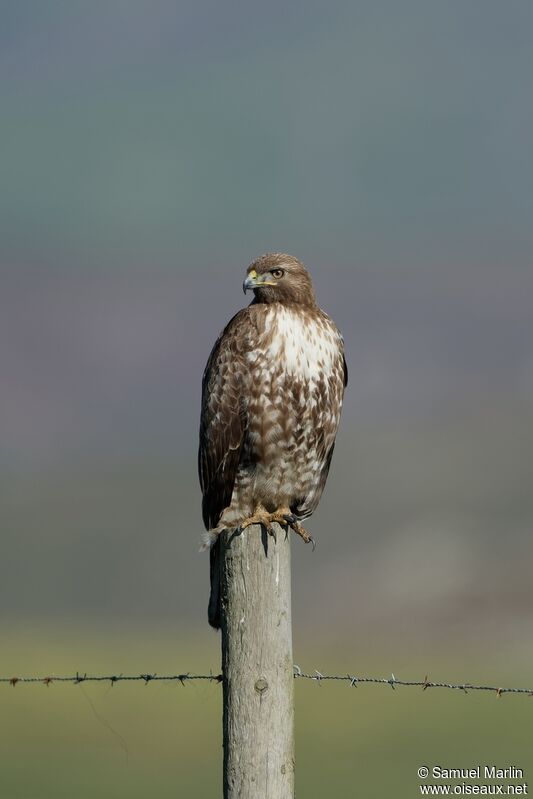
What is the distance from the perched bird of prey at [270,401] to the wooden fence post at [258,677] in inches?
76.3

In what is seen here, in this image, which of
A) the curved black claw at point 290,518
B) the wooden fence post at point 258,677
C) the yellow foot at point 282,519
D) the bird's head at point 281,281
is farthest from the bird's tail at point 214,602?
the bird's head at point 281,281

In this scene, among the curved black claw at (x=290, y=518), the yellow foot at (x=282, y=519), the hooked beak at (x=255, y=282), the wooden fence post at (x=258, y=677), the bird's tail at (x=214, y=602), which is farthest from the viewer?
the hooked beak at (x=255, y=282)

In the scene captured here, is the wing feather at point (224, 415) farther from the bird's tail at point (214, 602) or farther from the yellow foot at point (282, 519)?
the bird's tail at point (214, 602)

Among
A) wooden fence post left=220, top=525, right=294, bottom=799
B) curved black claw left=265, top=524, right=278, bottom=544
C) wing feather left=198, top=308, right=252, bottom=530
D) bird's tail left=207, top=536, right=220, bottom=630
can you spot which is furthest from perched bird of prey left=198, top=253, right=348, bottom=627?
wooden fence post left=220, top=525, right=294, bottom=799

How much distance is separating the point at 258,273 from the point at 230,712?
3.53 metres

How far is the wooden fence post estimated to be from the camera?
4.88 metres

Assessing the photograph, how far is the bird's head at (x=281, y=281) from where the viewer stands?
24.7ft

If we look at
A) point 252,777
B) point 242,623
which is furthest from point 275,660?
point 252,777

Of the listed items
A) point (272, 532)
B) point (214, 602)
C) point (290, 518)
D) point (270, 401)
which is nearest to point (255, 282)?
point (270, 401)

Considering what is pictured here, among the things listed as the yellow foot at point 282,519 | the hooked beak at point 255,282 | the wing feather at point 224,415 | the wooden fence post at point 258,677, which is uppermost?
the hooked beak at point 255,282

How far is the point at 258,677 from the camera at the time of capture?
16.2ft

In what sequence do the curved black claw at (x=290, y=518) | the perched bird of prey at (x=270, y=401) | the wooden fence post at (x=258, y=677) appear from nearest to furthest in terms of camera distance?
A: the wooden fence post at (x=258, y=677) < the curved black claw at (x=290, y=518) < the perched bird of prey at (x=270, y=401)

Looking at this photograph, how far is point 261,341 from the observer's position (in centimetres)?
727

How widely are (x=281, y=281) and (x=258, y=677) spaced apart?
336 cm
